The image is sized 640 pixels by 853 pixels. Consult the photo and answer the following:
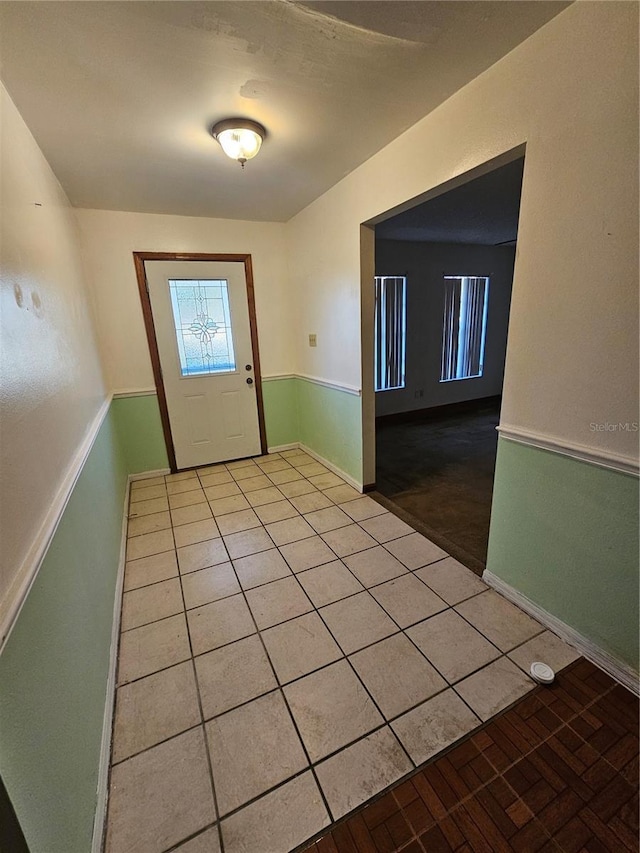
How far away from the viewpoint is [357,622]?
5.70ft

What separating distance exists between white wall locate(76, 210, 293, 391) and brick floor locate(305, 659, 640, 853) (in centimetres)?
336

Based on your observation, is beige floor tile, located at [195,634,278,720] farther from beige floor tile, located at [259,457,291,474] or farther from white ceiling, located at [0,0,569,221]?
white ceiling, located at [0,0,569,221]

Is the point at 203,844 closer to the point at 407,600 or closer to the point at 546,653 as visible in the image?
the point at 407,600

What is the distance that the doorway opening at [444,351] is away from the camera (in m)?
2.87

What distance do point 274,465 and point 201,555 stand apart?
1515 mm

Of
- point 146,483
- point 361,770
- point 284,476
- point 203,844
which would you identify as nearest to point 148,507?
point 146,483

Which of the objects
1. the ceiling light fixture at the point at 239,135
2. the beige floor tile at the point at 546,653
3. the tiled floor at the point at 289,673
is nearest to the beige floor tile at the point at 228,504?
the tiled floor at the point at 289,673

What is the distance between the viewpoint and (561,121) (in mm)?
1288

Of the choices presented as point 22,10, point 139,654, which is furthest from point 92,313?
point 139,654

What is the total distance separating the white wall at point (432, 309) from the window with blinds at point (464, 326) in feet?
0.29

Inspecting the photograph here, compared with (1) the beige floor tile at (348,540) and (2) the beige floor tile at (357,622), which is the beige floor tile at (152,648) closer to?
(2) the beige floor tile at (357,622)

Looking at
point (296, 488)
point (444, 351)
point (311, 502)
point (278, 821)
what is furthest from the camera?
point (444, 351)

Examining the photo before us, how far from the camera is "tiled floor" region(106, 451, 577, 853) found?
111 centimetres

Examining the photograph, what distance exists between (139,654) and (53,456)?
1.02 m
